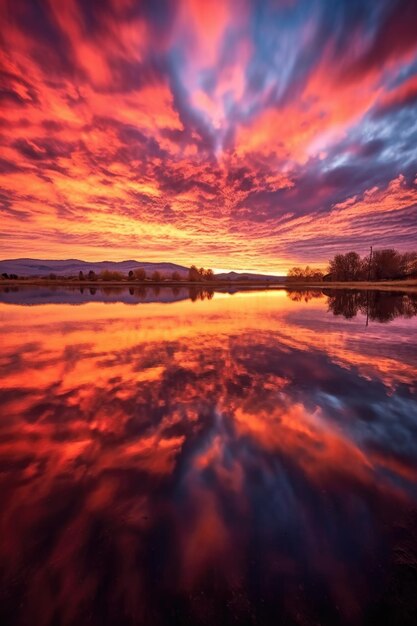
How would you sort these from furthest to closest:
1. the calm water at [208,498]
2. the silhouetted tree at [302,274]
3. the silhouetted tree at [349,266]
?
the silhouetted tree at [302,274] < the silhouetted tree at [349,266] < the calm water at [208,498]

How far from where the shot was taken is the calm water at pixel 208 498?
8.10 feet

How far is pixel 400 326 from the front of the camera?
52.1 ft

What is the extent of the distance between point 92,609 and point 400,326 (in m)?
18.0

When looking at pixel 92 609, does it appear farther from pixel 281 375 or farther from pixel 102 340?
pixel 102 340

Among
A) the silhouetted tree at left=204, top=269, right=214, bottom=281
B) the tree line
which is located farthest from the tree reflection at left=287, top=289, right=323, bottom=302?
the silhouetted tree at left=204, top=269, right=214, bottom=281

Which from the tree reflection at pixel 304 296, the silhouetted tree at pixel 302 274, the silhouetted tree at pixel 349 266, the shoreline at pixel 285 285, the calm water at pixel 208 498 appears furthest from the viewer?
the silhouetted tree at pixel 302 274

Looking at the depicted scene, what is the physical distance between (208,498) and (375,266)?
10339cm

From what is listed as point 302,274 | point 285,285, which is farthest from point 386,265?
point 302,274

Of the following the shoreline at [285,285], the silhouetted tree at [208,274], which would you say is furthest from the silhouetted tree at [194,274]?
the shoreline at [285,285]

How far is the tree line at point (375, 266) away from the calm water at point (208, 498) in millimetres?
89029

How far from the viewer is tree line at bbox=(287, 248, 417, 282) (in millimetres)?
87938

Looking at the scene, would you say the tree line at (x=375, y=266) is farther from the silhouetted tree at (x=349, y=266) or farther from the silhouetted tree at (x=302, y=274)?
the silhouetted tree at (x=302, y=274)

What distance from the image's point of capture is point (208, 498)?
11.8 ft

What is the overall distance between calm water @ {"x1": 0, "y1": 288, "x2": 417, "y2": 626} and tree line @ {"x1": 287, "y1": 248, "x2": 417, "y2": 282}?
8903 cm
